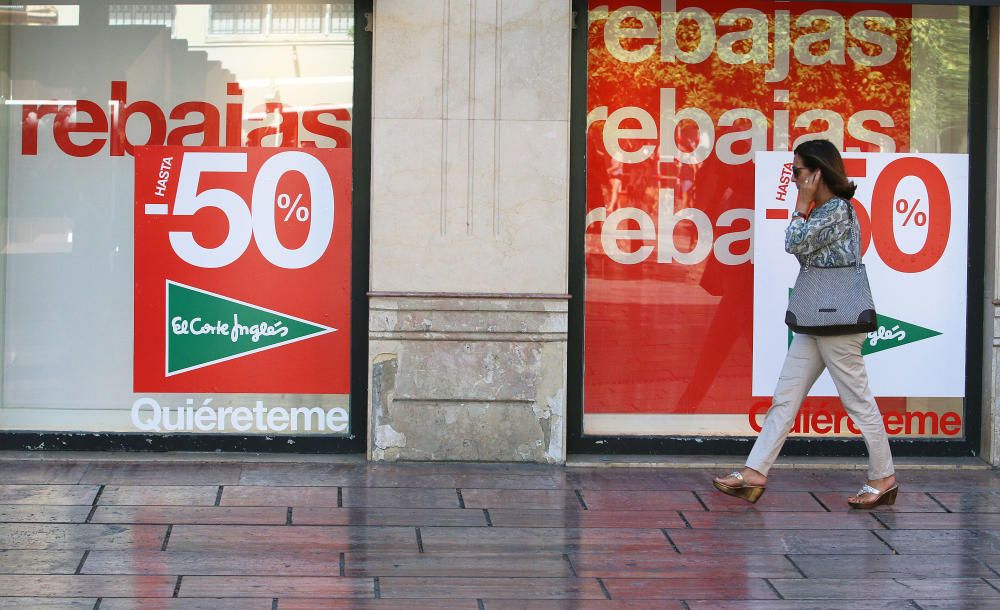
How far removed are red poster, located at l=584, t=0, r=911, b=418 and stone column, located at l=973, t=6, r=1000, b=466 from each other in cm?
48

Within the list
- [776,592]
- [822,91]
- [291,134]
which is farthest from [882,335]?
[291,134]

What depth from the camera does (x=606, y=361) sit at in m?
8.06

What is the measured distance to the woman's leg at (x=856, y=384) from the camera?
6812 millimetres

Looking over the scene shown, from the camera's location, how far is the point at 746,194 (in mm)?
8070

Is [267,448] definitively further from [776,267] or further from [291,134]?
[776,267]

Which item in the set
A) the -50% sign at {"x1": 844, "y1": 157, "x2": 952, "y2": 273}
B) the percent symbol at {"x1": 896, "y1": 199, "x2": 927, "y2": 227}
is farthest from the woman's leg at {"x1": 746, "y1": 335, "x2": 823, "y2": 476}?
the percent symbol at {"x1": 896, "y1": 199, "x2": 927, "y2": 227}

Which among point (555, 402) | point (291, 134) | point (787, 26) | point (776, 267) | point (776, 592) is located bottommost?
point (776, 592)

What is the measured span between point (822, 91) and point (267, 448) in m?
3.86

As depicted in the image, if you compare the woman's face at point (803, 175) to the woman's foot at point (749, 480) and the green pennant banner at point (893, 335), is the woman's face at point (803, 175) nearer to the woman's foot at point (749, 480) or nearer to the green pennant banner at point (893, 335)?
the woman's foot at point (749, 480)

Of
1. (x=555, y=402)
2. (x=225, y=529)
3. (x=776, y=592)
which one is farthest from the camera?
(x=555, y=402)

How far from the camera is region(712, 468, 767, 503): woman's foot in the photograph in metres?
6.97

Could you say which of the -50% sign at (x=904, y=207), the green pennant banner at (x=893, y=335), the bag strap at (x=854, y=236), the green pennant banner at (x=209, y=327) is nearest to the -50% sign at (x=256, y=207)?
the green pennant banner at (x=209, y=327)

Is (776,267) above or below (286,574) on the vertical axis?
above

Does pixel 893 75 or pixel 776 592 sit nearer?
pixel 776 592
